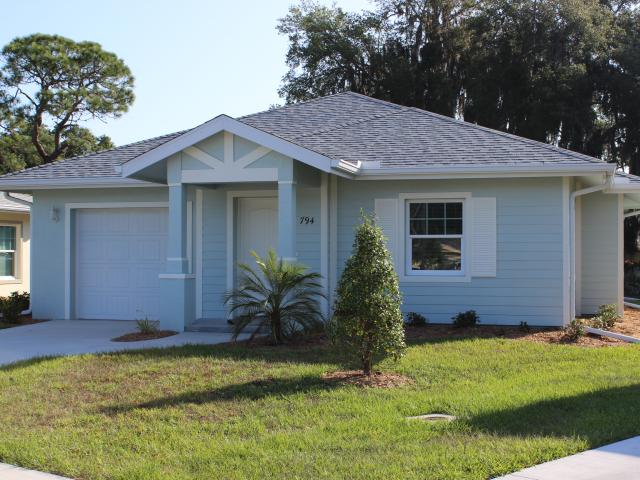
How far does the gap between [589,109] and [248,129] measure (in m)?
20.7

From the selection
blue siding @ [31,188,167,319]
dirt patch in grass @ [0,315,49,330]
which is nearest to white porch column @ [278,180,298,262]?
blue siding @ [31,188,167,319]

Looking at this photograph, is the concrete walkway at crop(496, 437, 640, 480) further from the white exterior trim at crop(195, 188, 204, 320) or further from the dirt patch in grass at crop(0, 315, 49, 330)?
the dirt patch in grass at crop(0, 315, 49, 330)

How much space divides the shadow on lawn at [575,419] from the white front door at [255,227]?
25.1 ft

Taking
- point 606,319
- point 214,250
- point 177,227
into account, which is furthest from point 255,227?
point 606,319

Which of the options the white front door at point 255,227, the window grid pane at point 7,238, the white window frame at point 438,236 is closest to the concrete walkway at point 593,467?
the white window frame at point 438,236

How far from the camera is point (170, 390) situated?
26.7ft

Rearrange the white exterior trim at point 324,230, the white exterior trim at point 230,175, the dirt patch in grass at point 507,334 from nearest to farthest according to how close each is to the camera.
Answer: the dirt patch in grass at point 507,334, the white exterior trim at point 230,175, the white exterior trim at point 324,230

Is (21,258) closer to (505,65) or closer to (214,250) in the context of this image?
(214,250)

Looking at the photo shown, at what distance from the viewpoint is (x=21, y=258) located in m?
20.6

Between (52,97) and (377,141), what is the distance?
93.9ft

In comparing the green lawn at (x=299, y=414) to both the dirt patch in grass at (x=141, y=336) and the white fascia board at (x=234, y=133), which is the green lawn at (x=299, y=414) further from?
the white fascia board at (x=234, y=133)

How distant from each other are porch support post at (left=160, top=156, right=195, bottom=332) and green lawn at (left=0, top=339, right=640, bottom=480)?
2.50m

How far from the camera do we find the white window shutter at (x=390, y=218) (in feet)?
43.7

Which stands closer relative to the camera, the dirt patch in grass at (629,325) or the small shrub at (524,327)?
the small shrub at (524,327)
